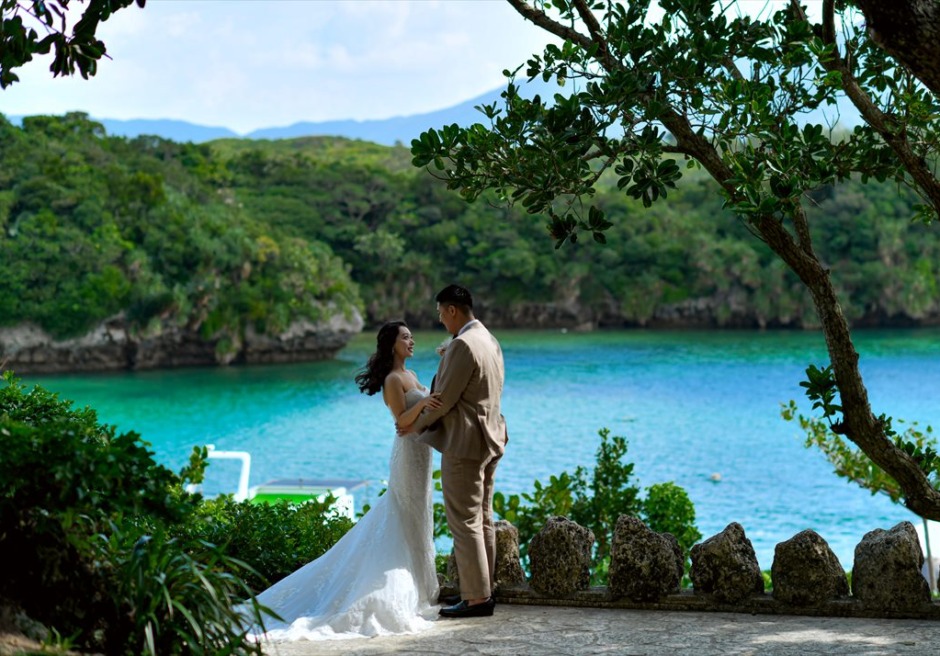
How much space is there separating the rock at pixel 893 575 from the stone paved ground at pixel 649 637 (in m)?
0.08

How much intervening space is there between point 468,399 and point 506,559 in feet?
2.66

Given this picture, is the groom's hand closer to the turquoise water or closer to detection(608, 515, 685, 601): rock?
detection(608, 515, 685, 601): rock

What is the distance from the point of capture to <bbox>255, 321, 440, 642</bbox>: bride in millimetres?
4332

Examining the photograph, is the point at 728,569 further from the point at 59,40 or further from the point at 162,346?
the point at 162,346

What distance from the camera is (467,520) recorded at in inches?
173

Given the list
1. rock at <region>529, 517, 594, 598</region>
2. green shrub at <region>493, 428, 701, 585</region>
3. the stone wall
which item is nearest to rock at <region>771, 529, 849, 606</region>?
the stone wall

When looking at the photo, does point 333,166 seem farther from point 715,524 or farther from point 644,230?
point 715,524

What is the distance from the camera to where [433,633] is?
4.19 meters

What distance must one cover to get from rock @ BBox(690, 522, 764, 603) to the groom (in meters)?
0.91

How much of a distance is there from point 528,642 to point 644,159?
1864 millimetres

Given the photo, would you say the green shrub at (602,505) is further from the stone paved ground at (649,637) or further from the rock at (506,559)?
the stone paved ground at (649,637)

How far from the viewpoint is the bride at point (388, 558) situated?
4.33m

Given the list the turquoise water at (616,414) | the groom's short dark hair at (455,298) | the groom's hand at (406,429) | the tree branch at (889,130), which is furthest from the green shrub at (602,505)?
the turquoise water at (616,414)

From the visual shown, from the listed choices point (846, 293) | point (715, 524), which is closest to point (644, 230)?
point (846, 293)
